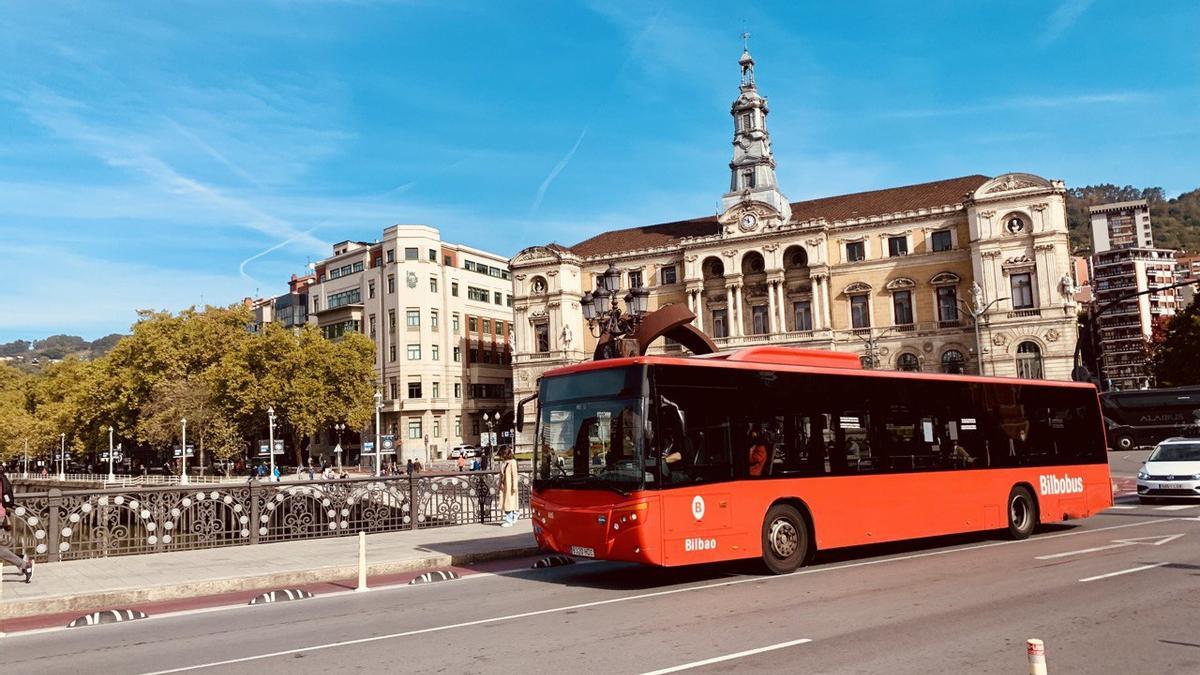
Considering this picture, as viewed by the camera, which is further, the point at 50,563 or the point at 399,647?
the point at 50,563

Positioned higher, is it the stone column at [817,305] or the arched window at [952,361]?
the stone column at [817,305]

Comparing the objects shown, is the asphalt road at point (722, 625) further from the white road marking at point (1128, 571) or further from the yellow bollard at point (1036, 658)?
the yellow bollard at point (1036, 658)

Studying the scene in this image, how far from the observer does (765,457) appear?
1170 cm

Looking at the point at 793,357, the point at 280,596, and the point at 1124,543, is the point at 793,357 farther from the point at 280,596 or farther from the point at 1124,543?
the point at 280,596

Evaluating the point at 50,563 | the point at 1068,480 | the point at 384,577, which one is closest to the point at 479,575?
the point at 384,577

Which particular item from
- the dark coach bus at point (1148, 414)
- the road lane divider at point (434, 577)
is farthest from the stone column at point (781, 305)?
the road lane divider at point (434, 577)

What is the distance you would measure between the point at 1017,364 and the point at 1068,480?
47442mm

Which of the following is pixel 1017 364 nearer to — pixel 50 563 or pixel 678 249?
pixel 678 249

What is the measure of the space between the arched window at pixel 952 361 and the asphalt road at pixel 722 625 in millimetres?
51846

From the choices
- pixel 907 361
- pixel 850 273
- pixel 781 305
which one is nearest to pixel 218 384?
pixel 781 305

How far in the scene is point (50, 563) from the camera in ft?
48.2

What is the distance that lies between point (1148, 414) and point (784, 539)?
41.3m

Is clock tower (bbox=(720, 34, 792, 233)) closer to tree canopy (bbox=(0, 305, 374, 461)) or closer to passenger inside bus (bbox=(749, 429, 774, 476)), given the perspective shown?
tree canopy (bbox=(0, 305, 374, 461))

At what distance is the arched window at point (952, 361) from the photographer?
61906 mm
